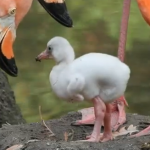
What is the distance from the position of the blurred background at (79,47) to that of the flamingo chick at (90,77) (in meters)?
1.75

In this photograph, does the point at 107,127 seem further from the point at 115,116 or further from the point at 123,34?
the point at 123,34

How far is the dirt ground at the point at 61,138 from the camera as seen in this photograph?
67.6 inches

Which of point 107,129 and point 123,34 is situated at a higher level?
point 123,34

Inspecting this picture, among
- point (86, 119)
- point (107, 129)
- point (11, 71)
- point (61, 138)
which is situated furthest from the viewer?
point (86, 119)

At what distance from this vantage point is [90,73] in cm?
169

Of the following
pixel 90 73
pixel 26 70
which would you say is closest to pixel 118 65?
pixel 90 73

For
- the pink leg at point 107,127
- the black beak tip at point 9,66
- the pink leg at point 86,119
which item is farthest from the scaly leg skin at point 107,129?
the black beak tip at point 9,66

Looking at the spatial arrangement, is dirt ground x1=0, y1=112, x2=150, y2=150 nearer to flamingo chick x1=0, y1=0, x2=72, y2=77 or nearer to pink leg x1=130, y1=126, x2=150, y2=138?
pink leg x1=130, y1=126, x2=150, y2=138

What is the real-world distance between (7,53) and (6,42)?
39 mm

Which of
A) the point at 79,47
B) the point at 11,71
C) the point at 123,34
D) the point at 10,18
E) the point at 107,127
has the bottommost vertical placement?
the point at 79,47

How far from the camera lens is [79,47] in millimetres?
4324

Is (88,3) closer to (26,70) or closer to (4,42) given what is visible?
(26,70)

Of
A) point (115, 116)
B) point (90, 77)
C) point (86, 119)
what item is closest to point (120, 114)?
point (115, 116)

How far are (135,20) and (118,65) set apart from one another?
2722mm
